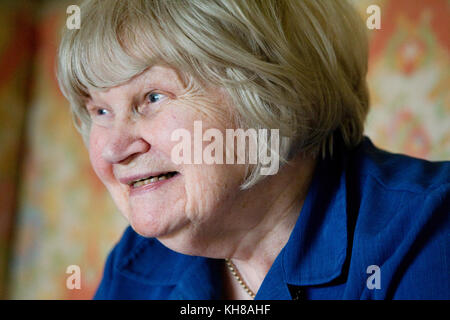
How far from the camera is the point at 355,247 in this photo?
0.88 meters

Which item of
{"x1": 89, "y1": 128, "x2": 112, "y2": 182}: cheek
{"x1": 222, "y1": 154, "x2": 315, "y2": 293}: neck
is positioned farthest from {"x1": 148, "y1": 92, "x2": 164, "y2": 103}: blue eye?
{"x1": 222, "y1": 154, "x2": 315, "y2": 293}: neck

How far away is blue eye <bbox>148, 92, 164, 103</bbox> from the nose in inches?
2.7

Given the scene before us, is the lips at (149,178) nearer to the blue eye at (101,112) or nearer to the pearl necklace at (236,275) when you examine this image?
the blue eye at (101,112)

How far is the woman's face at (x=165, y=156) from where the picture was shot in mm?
886

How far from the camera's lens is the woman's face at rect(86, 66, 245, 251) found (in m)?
0.89

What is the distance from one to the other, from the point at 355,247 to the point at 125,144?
0.46m

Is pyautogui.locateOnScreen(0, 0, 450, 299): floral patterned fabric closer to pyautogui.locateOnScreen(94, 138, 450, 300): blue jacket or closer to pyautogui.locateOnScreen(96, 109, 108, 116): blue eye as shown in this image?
pyautogui.locateOnScreen(94, 138, 450, 300): blue jacket

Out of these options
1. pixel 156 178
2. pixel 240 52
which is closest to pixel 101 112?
pixel 156 178

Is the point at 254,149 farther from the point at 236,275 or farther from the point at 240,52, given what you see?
the point at 236,275

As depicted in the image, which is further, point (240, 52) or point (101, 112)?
point (101, 112)

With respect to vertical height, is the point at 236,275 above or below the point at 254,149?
below

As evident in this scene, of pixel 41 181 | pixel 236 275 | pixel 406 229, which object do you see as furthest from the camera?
pixel 41 181

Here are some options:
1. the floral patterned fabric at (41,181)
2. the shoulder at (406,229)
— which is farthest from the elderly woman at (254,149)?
the floral patterned fabric at (41,181)

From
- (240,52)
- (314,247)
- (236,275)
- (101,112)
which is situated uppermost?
(240,52)
